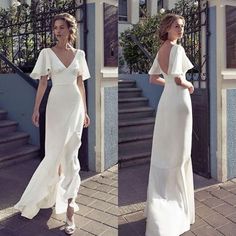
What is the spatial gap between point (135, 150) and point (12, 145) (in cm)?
120

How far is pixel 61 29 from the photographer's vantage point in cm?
220

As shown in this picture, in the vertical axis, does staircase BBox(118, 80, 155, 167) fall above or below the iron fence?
below

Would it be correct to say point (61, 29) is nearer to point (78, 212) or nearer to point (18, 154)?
point (18, 154)

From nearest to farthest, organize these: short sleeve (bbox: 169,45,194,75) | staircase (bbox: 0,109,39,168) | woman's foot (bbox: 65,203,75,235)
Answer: short sleeve (bbox: 169,45,194,75), woman's foot (bbox: 65,203,75,235), staircase (bbox: 0,109,39,168)

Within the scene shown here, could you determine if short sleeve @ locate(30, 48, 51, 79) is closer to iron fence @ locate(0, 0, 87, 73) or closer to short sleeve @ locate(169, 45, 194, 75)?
iron fence @ locate(0, 0, 87, 73)

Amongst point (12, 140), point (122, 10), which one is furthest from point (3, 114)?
point (122, 10)

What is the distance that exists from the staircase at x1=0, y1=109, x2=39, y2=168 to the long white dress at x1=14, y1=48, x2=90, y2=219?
355mm

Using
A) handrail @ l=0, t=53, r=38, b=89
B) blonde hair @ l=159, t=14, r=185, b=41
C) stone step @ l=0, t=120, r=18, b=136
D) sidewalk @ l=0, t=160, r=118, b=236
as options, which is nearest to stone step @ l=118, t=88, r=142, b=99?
blonde hair @ l=159, t=14, r=185, b=41

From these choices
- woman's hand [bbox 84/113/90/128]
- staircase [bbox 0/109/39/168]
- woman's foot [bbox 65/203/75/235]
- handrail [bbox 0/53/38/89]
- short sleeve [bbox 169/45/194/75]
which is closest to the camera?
short sleeve [bbox 169/45/194/75]

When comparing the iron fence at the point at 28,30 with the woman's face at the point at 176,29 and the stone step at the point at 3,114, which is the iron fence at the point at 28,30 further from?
the woman's face at the point at 176,29

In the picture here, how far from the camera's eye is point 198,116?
2887 mm

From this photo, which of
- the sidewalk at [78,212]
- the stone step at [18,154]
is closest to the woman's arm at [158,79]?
the sidewalk at [78,212]

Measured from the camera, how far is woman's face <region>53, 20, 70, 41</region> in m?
2.18

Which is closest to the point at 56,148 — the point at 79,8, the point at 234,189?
the point at 79,8
